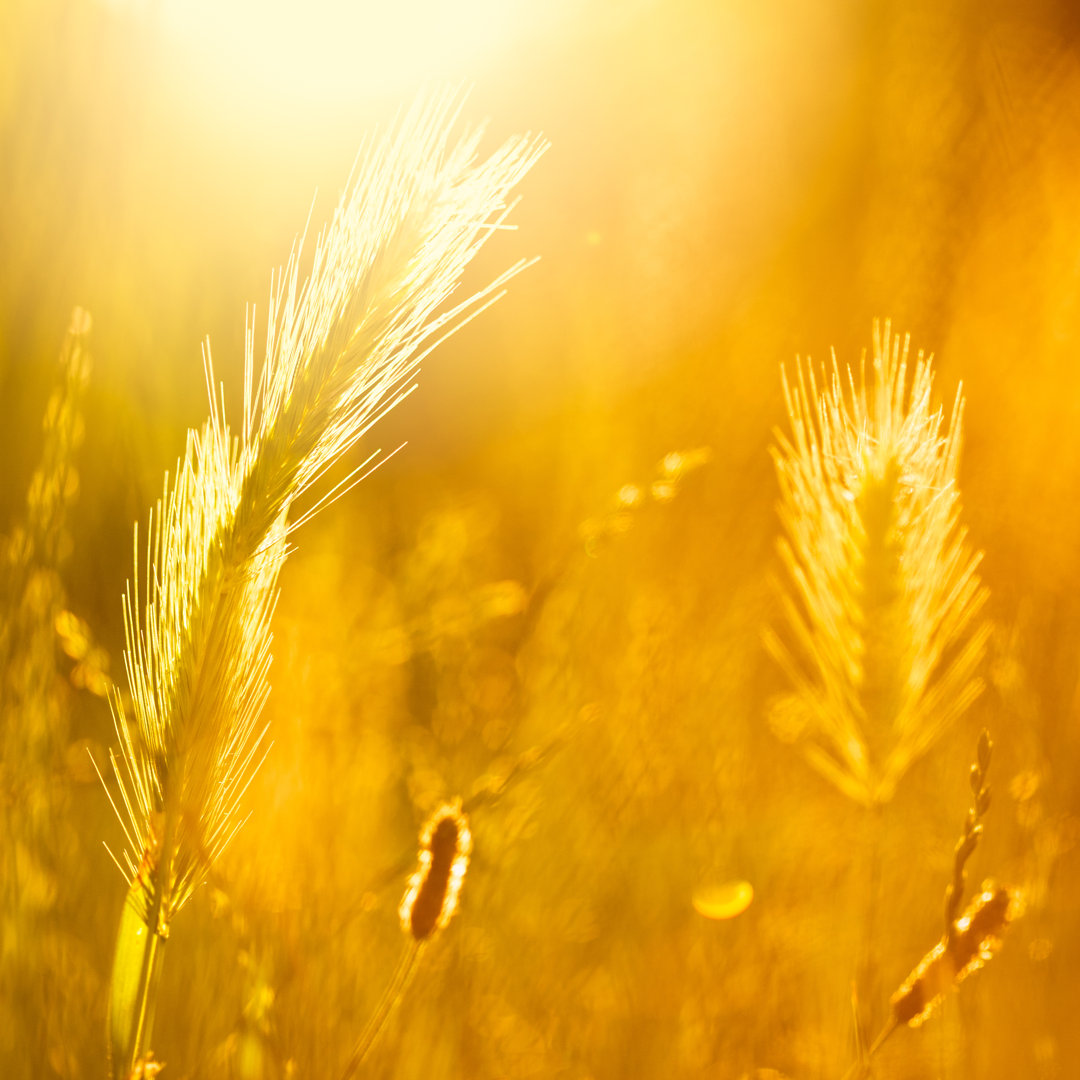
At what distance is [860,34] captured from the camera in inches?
47.6

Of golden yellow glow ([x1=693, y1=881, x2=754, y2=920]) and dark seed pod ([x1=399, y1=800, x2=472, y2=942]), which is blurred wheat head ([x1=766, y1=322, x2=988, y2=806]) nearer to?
dark seed pod ([x1=399, y1=800, x2=472, y2=942])

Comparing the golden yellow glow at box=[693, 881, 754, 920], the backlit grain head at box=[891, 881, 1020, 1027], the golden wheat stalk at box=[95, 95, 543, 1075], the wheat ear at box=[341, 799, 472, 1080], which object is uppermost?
the golden wheat stalk at box=[95, 95, 543, 1075]

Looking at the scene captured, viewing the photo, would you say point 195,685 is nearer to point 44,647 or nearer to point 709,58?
point 44,647

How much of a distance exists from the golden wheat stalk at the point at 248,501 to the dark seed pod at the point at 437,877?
74 mm

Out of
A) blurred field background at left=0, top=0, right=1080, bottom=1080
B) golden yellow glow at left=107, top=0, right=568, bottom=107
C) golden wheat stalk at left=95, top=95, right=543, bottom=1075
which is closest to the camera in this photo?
golden wheat stalk at left=95, top=95, right=543, bottom=1075

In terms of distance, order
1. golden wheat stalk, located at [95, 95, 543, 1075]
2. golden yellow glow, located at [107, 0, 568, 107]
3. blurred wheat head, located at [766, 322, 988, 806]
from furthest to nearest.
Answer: golden yellow glow, located at [107, 0, 568, 107]
blurred wheat head, located at [766, 322, 988, 806]
golden wheat stalk, located at [95, 95, 543, 1075]

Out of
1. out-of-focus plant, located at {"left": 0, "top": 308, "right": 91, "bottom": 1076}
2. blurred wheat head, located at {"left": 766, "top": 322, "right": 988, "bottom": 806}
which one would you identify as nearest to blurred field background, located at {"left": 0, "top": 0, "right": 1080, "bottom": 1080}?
out-of-focus plant, located at {"left": 0, "top": 308, "right": 91, "bottom": 1076}

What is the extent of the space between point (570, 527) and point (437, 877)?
53 centimetres

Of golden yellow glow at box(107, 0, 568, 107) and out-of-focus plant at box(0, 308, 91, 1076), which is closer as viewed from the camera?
out-of-focus plant at box(0, 308, 91, 1076)

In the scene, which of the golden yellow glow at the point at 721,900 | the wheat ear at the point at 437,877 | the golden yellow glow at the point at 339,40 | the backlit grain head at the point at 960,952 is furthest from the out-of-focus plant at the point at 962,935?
the golden yellow glow at the point at 339,40

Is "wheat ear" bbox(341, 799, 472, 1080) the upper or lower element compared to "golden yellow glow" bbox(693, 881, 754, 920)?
upper

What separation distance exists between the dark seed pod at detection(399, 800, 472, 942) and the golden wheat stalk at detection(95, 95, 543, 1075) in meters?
0.07

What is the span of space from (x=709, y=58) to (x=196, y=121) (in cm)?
68

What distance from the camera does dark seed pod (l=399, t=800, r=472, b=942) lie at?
0.32m
